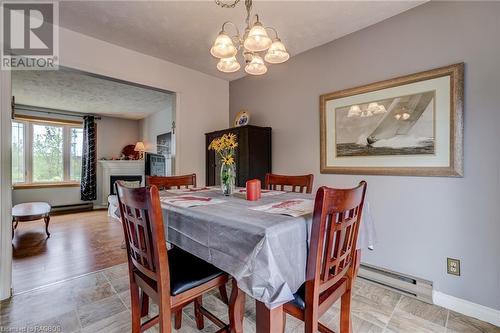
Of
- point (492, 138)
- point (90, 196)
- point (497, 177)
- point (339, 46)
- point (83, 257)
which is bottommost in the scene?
point (83, 257)

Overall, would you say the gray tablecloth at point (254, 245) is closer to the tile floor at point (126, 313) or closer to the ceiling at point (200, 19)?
the tile floor at point (126, 313)

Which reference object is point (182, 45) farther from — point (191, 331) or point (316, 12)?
point (191, 331)

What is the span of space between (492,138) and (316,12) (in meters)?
1.64

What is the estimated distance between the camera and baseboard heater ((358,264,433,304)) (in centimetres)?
190

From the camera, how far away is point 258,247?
86 cm

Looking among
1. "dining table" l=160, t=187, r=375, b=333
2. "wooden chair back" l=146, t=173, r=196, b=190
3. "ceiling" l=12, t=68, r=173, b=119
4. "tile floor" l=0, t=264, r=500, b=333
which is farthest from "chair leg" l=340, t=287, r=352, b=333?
"ceiling" l=12, t=68, r=173, b=119

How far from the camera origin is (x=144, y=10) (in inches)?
78.9

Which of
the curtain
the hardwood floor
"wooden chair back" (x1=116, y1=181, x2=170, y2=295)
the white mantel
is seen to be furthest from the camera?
the white mantel

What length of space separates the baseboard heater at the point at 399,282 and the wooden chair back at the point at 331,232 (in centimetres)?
130

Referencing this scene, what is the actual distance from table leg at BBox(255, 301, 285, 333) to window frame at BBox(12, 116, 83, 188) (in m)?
6.27

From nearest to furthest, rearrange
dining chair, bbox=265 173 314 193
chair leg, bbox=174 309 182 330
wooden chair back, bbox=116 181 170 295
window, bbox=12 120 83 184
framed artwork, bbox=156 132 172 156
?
wooden chair back, bbox=116 181 170 295 → chair leg, bbox=174 309 182 330 → dining chair, bbox=265 173 314 193 → window, bbox=12 120 83 184 → framed artwork, bbox=156 132 172 156

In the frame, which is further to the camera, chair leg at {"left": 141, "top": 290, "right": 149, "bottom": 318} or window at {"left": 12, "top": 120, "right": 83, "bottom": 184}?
window at {"left": 12, "top": 120, "right": 83, "bottom": 184}

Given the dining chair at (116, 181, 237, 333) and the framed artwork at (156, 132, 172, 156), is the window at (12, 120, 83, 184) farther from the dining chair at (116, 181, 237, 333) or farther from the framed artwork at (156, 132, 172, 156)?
the dining chair at (116, 181, 237, 333)

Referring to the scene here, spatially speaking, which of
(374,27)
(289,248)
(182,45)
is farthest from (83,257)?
(374,27)
